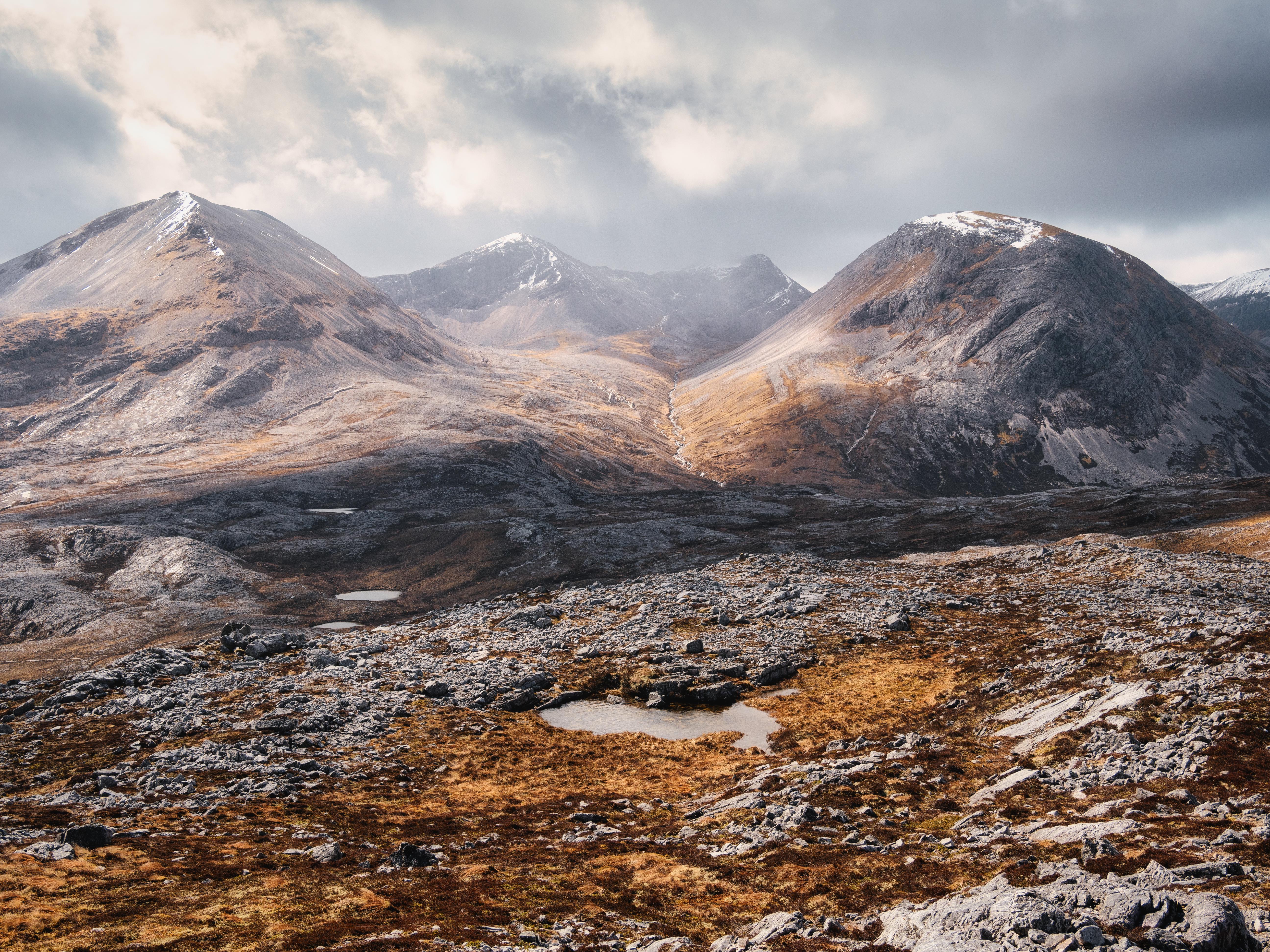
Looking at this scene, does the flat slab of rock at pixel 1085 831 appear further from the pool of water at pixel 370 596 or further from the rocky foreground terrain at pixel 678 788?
the pool of water at pixel 370 596

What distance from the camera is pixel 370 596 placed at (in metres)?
104

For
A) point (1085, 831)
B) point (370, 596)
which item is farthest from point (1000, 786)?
point (370, 596)

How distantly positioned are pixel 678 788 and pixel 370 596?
3141 inches

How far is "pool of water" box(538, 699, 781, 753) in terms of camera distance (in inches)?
1895

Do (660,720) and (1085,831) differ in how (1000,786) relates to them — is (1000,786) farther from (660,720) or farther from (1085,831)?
(660,720)

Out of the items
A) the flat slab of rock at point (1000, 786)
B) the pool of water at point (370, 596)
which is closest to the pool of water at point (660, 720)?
the flat slab of rock at point (1000, 786)

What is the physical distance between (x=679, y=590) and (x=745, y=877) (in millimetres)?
59414

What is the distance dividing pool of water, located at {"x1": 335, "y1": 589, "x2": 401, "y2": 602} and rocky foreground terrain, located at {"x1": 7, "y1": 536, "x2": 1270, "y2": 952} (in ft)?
104

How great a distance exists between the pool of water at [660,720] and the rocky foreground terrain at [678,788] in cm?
101

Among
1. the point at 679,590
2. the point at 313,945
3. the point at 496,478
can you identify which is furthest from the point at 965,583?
the point at 496,478

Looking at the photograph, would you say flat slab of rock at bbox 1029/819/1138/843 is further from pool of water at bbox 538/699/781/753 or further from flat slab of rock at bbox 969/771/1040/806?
pool of water at bbox 538/699/781/753

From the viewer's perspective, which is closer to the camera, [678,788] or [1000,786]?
[1000,786]

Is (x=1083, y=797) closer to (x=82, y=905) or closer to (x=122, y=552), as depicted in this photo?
(x=82, y=905)

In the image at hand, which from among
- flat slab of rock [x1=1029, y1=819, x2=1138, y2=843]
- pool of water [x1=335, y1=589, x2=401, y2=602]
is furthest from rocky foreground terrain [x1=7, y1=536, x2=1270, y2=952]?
pool of water [x1=335, y1=589, x2=401, y2=602]
